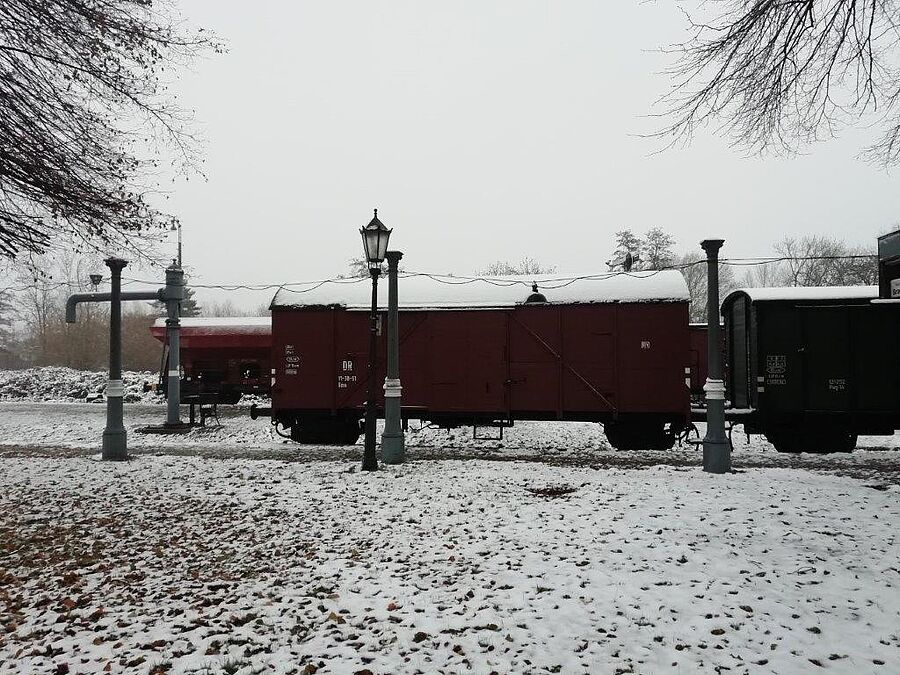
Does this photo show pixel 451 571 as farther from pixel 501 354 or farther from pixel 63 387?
pixel 63 387

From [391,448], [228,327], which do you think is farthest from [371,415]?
[228,327]

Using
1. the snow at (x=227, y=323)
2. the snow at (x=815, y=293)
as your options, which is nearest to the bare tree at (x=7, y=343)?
the snow at (x=227, y=323)

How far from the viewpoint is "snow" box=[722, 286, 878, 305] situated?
11.0 metres

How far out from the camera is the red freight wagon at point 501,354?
11.2 meters

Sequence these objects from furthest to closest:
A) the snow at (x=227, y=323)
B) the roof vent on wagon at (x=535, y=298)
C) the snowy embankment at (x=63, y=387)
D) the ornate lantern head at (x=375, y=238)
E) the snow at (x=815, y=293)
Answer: the snowy embankment at (x=63, y=387) < the snow at (x=227, y=323) < the roof vent on wagon at (x=535, y=298) < the snow at (x=815, y=293) < the ornate lantern head at (x=375, y=238)

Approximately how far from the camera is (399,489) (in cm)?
808

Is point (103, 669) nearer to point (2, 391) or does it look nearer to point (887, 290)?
point (887, 290)

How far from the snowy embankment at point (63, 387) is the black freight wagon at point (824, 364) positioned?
24435 millimetres

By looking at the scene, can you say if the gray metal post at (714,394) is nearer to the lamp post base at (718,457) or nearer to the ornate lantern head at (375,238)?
the lamp post base at (718,457)

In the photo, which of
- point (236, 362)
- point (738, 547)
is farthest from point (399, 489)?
point (236, 362)

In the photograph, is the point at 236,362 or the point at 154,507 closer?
the point at 154,507

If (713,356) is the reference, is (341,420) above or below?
below

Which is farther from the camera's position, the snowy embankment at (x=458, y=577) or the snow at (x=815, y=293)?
the snow at (x=815, y=293)

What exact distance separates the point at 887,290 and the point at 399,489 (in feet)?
27.5
